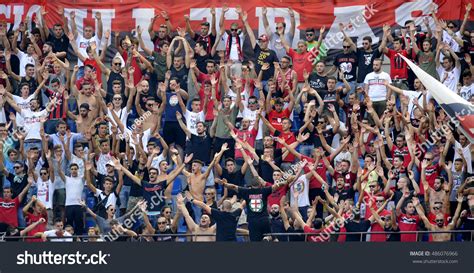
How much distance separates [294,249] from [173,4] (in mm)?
7548

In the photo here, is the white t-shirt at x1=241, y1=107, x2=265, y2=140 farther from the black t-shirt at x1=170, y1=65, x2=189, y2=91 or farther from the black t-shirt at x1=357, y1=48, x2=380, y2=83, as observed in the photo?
the black t-shirt at x1=357, y1=48, x2=380, y2=83

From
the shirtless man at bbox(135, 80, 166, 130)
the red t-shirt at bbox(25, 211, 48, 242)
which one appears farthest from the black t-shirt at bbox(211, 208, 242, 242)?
the shirtless man at bbox(135, 80, 166, 130)

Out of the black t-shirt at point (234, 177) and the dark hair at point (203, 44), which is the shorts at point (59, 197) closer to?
the black t-shirt at point (234, 177)

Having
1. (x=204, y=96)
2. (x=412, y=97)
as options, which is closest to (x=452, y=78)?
(x=412, y=97)

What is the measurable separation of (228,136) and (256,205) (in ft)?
8.20

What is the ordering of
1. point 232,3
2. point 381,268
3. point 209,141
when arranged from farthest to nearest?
point 232,3, point 209,141, point 381,268

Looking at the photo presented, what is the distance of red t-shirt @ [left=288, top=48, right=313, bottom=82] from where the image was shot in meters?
29.0

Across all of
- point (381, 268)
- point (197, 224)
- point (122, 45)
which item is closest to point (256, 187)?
point (197, 224)

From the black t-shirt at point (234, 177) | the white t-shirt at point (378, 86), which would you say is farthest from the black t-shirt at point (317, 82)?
the black t-shirt at point (234, 177)

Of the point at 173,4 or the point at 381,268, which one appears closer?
the point at 381,268

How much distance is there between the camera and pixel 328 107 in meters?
28.3

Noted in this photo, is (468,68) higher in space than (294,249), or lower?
higher

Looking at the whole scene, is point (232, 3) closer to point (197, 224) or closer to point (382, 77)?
point (382, 77)

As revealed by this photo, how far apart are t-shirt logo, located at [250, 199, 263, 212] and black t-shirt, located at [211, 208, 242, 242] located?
576mm
